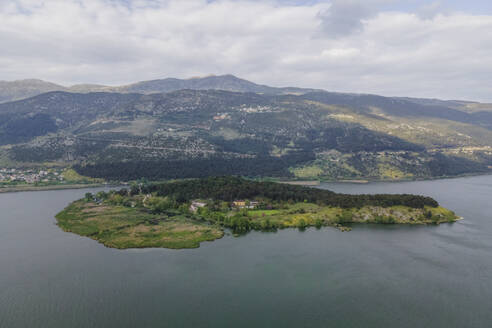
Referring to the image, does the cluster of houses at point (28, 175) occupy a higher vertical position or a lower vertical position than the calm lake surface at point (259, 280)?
lower

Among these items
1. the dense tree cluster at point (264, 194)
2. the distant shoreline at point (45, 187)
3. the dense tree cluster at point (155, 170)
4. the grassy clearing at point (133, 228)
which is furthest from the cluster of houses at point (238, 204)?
the distant shoreline at point (45, 187)

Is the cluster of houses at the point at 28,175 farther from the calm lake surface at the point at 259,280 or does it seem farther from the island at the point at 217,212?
the calm lake surface at the point at 259,280

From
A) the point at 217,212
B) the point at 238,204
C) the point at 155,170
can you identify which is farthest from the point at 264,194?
the point at 155,170

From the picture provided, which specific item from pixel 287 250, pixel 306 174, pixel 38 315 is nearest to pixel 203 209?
pixel 287 250

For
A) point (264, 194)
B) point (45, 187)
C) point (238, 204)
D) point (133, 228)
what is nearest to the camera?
point (133, 228)

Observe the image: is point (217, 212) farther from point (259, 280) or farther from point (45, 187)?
point (45, 187)

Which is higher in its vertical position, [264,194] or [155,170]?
[264,194]
